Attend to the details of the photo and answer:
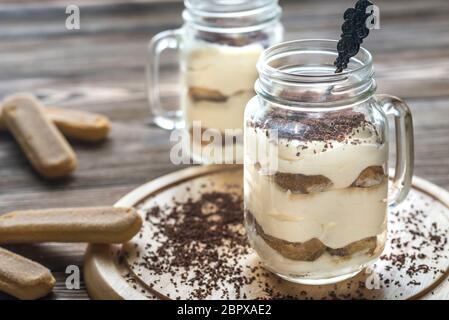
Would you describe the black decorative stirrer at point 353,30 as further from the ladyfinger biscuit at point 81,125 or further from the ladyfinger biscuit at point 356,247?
the ladyfinger biscuit at point 81,125

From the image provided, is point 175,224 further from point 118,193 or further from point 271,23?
point 271,23

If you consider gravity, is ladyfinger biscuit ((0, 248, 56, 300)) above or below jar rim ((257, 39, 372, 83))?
below

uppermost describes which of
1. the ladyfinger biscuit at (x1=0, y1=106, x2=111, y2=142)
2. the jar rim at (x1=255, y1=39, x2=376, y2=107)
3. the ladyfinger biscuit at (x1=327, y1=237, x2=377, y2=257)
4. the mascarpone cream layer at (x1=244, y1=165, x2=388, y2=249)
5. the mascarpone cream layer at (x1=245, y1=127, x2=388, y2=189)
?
the jar rim at (x1=255, y1=39, x2=376, y2=107)

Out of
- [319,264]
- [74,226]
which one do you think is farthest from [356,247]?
[74,226]

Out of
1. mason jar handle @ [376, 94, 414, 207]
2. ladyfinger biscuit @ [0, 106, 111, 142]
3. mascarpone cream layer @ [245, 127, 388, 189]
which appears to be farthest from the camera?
ladyfinger biscuit @ [0, 106, 111, 142]

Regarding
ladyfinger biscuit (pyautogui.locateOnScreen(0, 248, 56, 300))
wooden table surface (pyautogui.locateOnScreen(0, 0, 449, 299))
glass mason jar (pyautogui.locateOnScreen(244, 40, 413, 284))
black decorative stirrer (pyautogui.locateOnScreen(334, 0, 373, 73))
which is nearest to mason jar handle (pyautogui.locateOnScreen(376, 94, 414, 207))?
glass mason jar (pyautogui.locateOnScreen(244, 40, 413, 284))

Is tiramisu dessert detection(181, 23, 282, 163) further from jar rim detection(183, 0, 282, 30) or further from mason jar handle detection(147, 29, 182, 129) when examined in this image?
mason jar handle detection(147, 29, 182, 129)
